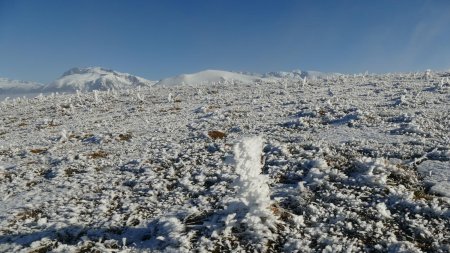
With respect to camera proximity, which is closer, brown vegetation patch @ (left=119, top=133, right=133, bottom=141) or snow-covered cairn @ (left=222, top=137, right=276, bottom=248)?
snow-covered cairn @ (left=222, top=137, right=276, bottom=248)

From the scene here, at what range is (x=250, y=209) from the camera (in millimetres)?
10828

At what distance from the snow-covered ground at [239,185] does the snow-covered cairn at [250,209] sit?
3cm

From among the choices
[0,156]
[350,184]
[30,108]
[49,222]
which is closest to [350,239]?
[350,184]

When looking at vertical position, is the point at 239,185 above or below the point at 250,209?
above

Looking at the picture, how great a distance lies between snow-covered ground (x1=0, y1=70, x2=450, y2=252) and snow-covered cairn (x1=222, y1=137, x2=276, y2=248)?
3 centimetres

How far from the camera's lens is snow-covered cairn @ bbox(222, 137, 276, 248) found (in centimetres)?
1047

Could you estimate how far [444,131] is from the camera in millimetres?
18438

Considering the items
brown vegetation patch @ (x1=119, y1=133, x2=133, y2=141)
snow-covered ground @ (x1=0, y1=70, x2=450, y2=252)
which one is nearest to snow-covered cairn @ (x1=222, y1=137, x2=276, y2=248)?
snow-covered ground @ (x1=0, y1=70, x2=450, y2=252)

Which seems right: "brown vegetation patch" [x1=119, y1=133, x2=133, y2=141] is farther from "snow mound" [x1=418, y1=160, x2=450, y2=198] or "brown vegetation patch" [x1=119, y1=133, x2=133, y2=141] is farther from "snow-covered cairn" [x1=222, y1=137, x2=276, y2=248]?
"snow mound" [x1=418, y1=160, x2=450, y2=198]

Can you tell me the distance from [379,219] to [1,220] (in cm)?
1157

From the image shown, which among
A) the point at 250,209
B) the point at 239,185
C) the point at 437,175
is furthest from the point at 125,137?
the point at 437,175

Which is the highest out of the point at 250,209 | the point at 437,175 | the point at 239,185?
the point at 437,175

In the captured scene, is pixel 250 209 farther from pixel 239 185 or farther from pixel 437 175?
pixel 437 175

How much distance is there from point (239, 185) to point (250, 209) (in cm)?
74
